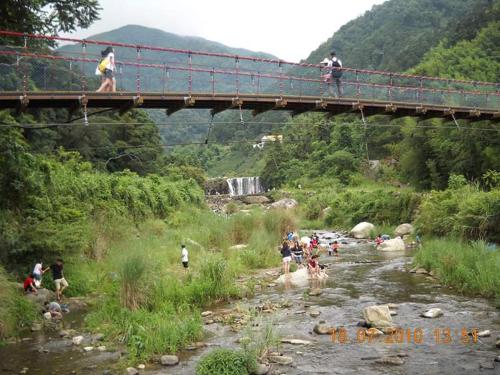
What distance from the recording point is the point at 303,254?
2025 cm

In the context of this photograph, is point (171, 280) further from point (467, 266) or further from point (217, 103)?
point (467, 266)

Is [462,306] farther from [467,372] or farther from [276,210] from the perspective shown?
[276,210]

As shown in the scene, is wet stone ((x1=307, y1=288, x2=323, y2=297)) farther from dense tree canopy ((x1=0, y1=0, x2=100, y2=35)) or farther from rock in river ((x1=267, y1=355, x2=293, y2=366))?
dense tree canopy ((x1=0, y1=0, x2=100, y2=35))

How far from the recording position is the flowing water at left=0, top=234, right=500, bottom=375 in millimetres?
8773

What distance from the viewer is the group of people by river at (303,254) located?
1662cm

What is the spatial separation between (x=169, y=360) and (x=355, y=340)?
3701 millimetres

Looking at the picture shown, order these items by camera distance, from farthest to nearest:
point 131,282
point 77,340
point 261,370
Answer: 1. point 131,282
2. point 77,340
3. point 261,370

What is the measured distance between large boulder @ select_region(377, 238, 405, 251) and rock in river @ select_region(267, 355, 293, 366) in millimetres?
15672

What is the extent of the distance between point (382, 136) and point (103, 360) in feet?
164

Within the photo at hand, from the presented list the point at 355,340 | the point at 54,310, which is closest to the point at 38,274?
the point at 54,310

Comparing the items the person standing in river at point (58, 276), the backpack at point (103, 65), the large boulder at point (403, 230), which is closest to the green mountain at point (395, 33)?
the large boulder at point (403, 230)

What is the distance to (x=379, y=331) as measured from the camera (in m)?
10.6

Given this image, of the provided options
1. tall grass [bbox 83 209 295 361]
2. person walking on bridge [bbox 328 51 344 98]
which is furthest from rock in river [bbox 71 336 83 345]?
person walking on bridge [bbox 328 51 344 98]

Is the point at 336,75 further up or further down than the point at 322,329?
further up
